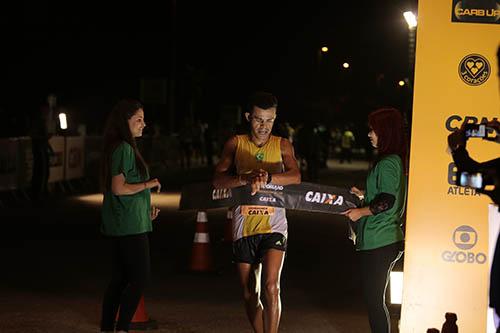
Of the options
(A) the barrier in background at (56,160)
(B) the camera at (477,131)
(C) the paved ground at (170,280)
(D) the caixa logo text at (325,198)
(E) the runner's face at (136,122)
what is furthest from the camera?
(A) the barrier in background at (56,160)

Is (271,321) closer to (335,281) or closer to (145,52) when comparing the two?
(335,281)

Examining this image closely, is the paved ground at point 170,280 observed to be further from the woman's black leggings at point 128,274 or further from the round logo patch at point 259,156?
the round logo patch at point 259,156

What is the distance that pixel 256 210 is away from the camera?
7.60 metres

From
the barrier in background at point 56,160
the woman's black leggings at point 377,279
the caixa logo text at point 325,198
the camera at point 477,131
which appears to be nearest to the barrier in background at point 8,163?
the barrier in background at point 56,160

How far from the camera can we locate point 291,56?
94500mm

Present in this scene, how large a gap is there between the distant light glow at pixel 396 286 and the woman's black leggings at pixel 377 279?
98cm

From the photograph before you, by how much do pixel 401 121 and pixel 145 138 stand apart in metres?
28.5

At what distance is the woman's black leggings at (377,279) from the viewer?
289 inches

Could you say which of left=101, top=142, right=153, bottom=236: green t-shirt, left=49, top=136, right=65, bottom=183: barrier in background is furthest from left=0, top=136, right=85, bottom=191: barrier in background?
left=101, top=142, right=153, bottom=236: green t-shirt

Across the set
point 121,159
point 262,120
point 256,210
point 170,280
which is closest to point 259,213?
point 256,210

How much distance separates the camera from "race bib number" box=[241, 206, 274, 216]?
7.60 m

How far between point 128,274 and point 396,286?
2.09 metres

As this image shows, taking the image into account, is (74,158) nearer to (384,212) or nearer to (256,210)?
(256,210)

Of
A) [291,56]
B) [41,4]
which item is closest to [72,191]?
[41,4]
